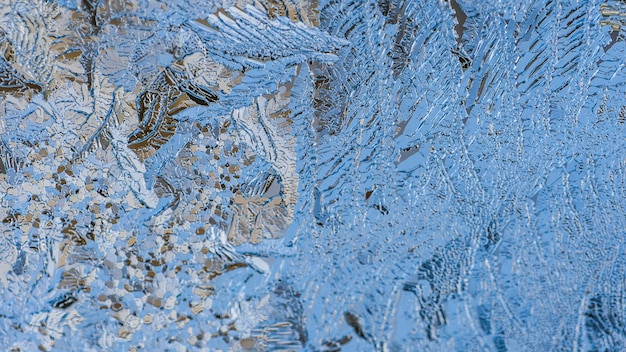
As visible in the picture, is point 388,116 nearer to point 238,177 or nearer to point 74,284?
point 238,177

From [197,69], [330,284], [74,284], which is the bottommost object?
[74,284]

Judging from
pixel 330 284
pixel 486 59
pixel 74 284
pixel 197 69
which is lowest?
pixel 74 284

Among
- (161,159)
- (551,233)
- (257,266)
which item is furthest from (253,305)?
(551,233)

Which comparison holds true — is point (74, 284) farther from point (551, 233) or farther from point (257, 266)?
point (551, 233)

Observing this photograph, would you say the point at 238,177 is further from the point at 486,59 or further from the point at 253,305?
the point at 486,59

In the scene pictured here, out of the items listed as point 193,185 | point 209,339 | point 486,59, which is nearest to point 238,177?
point 193,185

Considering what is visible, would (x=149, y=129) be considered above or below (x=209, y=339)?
above

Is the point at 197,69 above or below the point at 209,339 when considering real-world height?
above
